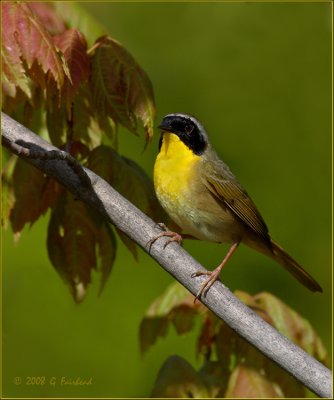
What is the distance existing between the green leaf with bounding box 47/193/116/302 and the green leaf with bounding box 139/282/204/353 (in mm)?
298

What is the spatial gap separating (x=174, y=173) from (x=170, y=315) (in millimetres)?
566

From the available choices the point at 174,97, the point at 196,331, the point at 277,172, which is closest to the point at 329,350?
the point at 196,331

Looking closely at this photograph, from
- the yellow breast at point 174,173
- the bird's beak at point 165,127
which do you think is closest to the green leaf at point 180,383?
the yellow breast at point 174,173

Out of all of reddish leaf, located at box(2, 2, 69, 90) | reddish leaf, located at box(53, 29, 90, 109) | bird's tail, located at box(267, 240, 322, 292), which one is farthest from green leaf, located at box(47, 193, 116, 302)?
bird's tail, located at box(267, 240, 322, 292)

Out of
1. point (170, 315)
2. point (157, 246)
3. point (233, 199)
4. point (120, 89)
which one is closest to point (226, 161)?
point (233, 199)

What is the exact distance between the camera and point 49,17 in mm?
2693

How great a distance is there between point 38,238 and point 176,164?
98cm

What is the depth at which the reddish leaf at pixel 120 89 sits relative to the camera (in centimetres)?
254

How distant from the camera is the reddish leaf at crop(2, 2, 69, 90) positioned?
2.28 metres

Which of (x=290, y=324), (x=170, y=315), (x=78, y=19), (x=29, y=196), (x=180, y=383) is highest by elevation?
(x=78, y=19)

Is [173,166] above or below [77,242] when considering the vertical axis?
above

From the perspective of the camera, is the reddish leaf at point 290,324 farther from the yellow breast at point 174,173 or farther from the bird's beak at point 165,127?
the bird's beak at point 165,127

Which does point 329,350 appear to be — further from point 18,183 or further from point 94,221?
point 18,183

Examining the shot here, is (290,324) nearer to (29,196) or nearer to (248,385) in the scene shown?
(248,385)
